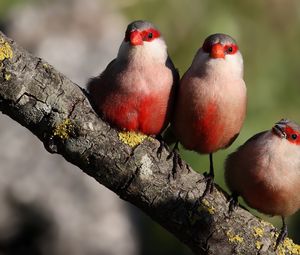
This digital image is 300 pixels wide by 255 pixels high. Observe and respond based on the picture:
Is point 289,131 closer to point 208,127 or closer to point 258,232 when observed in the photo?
point 208,127

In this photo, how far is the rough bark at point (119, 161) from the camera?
3.50m

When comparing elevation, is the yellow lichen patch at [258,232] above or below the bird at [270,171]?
below

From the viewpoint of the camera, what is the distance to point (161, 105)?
3.92 meters

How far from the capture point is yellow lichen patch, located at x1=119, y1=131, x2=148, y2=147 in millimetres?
3722

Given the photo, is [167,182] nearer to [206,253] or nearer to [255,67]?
[206,253]

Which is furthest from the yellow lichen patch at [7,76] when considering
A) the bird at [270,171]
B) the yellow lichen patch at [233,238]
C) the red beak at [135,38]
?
the bird at [270,171]

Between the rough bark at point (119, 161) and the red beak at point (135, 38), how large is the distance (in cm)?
46

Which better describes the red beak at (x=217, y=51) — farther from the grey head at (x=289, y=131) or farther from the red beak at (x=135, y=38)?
the grey head at (x=289, y=131)

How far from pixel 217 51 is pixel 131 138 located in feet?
2.39

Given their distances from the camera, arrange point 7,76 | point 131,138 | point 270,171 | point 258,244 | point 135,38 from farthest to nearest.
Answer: point 270,171 → point 135,38 → point 258,244 → point 131,138 → point 7,76

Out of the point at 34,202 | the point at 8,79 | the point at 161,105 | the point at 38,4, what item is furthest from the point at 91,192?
the point at 8,79

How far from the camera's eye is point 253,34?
28.5 ft

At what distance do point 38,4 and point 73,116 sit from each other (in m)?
5.47

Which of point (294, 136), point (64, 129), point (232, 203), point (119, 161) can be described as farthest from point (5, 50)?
point (294, 136)
